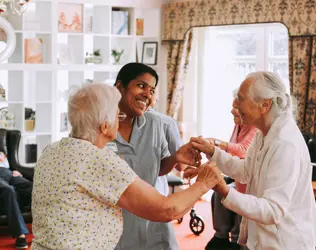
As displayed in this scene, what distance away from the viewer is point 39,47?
7879 mm

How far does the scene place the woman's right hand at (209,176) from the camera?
2.46 metres

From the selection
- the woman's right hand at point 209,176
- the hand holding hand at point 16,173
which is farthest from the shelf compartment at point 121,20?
the woman's right hand at point 209,176

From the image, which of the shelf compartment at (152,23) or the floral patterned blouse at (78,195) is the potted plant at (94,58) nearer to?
the shelf compartment at (152,23)

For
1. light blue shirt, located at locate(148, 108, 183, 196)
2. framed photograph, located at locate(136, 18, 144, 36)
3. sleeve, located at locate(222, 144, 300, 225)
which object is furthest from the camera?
framed photograph, located at locate(136, 18, 144, 36)

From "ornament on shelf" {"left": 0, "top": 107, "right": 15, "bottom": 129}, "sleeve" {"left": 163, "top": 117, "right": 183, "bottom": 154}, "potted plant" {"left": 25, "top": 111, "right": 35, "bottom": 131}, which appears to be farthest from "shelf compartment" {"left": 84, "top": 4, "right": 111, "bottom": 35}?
"sleeve" {"left": 163, "top": 117, "right": 183, "bottom": 154}

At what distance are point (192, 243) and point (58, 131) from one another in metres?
2.80

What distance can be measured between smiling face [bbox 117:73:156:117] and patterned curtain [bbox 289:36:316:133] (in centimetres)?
436

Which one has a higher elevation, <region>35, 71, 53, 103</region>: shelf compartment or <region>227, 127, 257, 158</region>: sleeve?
<region>35, 71, 53, 103</region>: shelf compartment

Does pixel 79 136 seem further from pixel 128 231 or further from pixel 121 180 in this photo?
pixel 128 231

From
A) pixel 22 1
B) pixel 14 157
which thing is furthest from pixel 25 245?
pixel 22 1

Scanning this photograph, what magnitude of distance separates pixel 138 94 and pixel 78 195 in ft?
2.84

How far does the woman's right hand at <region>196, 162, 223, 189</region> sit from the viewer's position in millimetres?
2459

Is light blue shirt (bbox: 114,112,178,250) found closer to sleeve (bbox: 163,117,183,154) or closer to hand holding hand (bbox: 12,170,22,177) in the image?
sleeve (bbox: 163,117,183,154)

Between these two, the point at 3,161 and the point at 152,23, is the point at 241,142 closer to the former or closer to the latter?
the point at 3,161
